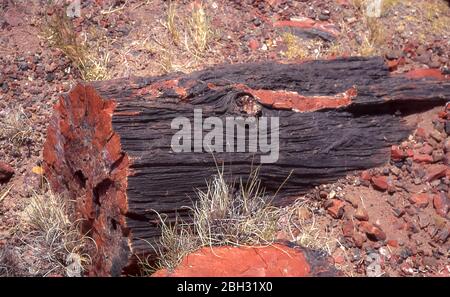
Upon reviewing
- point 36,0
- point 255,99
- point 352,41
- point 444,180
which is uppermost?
point 36,0

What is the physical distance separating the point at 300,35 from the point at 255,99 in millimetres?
1639

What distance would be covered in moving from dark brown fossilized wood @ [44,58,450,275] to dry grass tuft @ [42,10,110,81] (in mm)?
913

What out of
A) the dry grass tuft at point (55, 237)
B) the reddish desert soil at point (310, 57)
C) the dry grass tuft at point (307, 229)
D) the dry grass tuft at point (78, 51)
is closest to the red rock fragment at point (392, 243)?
the reddish desert soil at point (310, 57)

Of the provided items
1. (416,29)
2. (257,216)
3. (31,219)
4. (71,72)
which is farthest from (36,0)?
(416,29)

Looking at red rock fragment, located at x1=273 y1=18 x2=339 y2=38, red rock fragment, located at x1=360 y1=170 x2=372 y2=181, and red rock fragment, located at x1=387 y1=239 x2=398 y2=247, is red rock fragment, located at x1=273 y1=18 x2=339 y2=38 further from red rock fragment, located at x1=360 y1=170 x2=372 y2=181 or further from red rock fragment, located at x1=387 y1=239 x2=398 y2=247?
red rock fragment, located at x1=387 y1=239 x2=398 y2=247

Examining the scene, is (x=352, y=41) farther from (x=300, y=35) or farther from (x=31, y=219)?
(x=31, y=219)

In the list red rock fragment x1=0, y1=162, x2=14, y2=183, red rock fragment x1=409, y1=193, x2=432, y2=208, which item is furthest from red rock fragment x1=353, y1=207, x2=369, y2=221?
red rock fragment x1=0, y1=162, x2=14, y2=183

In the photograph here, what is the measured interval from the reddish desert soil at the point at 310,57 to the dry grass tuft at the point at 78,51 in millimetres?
70

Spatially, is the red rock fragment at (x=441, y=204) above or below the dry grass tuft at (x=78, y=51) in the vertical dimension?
below

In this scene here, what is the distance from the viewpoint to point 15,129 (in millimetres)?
3824

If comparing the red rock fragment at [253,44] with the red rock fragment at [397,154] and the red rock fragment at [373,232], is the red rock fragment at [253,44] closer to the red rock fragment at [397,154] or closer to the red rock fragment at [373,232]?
the red rock fragment at [397,154]

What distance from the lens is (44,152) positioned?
354 cm

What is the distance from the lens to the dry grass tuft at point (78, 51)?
13.7 feet

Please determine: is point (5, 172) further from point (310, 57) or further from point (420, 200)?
point (420, 200)
